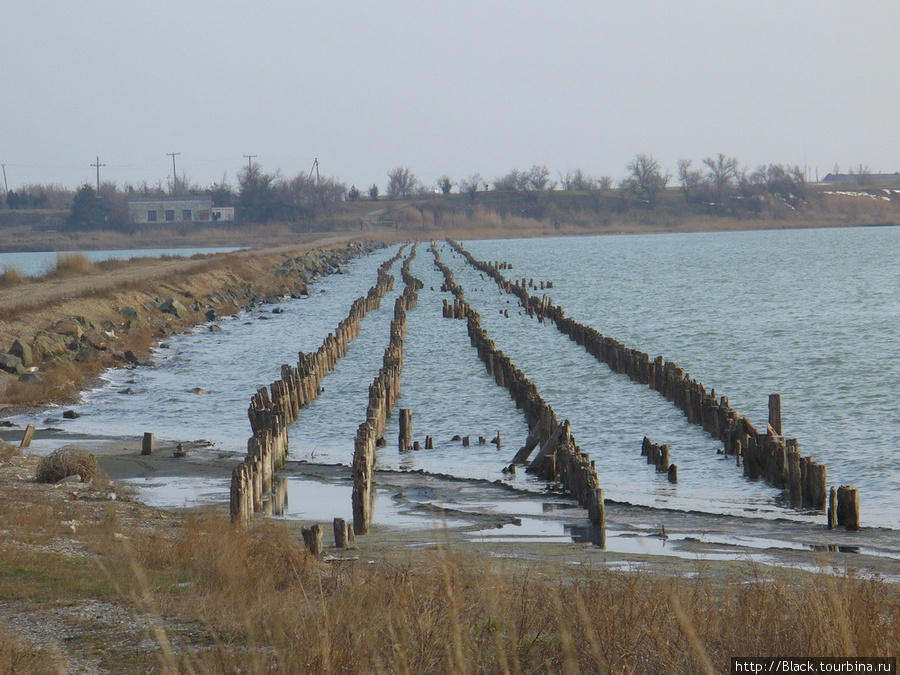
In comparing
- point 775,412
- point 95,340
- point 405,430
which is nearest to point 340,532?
point 405,430

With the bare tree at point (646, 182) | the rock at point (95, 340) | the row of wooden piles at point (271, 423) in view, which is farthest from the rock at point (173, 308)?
the bare tree at point (646, 182)

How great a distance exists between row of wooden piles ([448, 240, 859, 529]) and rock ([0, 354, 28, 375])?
48.1 ft

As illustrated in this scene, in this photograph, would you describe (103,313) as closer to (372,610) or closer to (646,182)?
(372,610)

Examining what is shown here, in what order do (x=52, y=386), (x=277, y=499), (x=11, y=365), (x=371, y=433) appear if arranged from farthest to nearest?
1. (x=11, y=365)
2. (x=52, y=386)
3. (x=371, y=433)
4. (x=277, y=499)

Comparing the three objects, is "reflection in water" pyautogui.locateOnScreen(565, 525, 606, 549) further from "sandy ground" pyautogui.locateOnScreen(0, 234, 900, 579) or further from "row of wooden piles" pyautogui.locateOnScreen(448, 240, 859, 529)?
"row of wooden piles" pyautogui.locateOnScreen(448, 240, 859, 529)

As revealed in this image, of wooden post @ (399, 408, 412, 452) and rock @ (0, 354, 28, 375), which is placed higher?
rock @ (0, 354, 28, 375)

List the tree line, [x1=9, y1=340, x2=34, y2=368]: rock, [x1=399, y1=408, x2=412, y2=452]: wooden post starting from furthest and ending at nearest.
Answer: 1. the tree line
2. [x1=9, y1=340, x2=34, y2=368]: rock
3. [x1=399, y1=408, x2=412, y2=452]: wooden post

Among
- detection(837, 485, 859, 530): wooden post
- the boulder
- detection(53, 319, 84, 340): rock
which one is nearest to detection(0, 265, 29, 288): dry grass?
detection(53, 319, 84, 340): rock

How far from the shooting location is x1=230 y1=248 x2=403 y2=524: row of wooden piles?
12.7 m

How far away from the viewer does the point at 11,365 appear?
25.1m

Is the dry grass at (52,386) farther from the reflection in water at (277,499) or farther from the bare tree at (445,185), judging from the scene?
the bare tree at (445,185)

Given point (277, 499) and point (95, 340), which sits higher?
point (95, 340)

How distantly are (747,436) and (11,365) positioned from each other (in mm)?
16839

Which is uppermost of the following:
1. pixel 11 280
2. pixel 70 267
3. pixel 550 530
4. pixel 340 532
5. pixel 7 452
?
pixel 70 267
